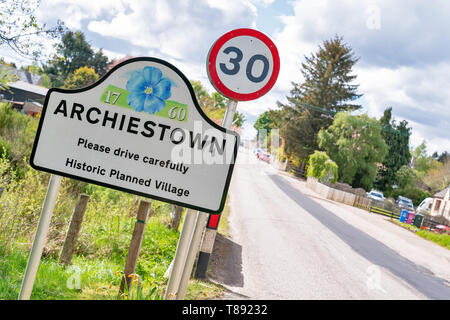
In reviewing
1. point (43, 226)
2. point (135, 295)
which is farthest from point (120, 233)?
point (43, 226)

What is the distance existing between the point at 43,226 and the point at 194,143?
3.31 feet

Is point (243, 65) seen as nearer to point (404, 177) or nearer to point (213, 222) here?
point (213, 222)

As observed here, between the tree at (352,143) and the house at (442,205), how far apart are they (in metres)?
7.07

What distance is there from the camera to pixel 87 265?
15.2 feet

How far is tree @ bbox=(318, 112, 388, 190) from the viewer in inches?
1511

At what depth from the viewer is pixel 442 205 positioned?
38031mm

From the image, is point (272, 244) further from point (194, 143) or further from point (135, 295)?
point (194, 143)

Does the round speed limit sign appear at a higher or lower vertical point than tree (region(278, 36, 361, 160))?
lower

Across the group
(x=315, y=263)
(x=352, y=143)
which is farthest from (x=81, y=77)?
(x=315, y=263)

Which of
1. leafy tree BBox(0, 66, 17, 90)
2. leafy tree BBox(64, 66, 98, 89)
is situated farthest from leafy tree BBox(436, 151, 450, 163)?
leafy tree BBox(0, 66, 17, 90)

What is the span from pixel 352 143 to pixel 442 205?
35.4 feet

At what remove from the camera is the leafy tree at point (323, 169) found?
30.9 m

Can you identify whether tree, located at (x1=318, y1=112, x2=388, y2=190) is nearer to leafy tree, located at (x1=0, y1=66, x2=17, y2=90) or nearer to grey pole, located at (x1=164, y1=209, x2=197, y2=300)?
leafy tree, located at (x1=0, y1=66, x2=17, y2=90)

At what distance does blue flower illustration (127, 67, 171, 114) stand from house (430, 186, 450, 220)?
38.6 metres
